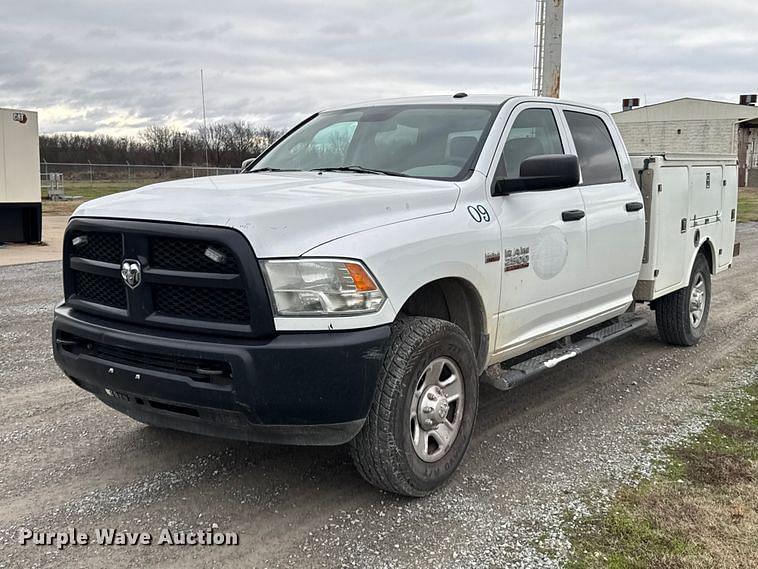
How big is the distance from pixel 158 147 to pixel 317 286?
52526 millimetres

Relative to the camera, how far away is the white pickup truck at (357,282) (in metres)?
3.19

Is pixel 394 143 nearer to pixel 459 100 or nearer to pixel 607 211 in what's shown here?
pixel 459 100

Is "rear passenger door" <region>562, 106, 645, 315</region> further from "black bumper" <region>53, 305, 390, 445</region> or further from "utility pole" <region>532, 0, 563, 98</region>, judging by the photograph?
"utility pole" <region>532, 0, 563, 98</region>

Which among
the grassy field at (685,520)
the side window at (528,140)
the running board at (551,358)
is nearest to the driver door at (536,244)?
the side window at (528,140)

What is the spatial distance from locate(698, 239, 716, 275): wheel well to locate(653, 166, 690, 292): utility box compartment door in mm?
734

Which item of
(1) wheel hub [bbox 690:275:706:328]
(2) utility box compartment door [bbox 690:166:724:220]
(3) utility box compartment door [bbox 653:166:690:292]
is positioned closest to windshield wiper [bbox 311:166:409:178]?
(3) utility box compartment door [bbox 653:166:690:292]

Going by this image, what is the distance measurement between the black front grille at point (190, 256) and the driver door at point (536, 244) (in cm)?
164

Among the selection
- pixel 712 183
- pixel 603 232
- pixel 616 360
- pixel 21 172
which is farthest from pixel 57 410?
pixel 21 172

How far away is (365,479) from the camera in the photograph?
3.70m

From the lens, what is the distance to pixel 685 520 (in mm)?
3521

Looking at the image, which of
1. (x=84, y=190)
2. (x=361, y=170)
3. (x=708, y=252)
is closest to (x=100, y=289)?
(x=361, y=170)

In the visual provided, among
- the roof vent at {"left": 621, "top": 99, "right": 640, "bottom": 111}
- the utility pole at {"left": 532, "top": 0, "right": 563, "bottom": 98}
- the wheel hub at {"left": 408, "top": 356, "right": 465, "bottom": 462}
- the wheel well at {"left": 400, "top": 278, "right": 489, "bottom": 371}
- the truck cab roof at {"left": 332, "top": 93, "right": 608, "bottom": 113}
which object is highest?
the roof vent at {"left": 621, "top": 99, "right": 640, "bottom": 111}

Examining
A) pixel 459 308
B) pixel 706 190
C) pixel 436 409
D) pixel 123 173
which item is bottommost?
pixel 436 409

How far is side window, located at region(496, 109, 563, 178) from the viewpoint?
4512 mm
